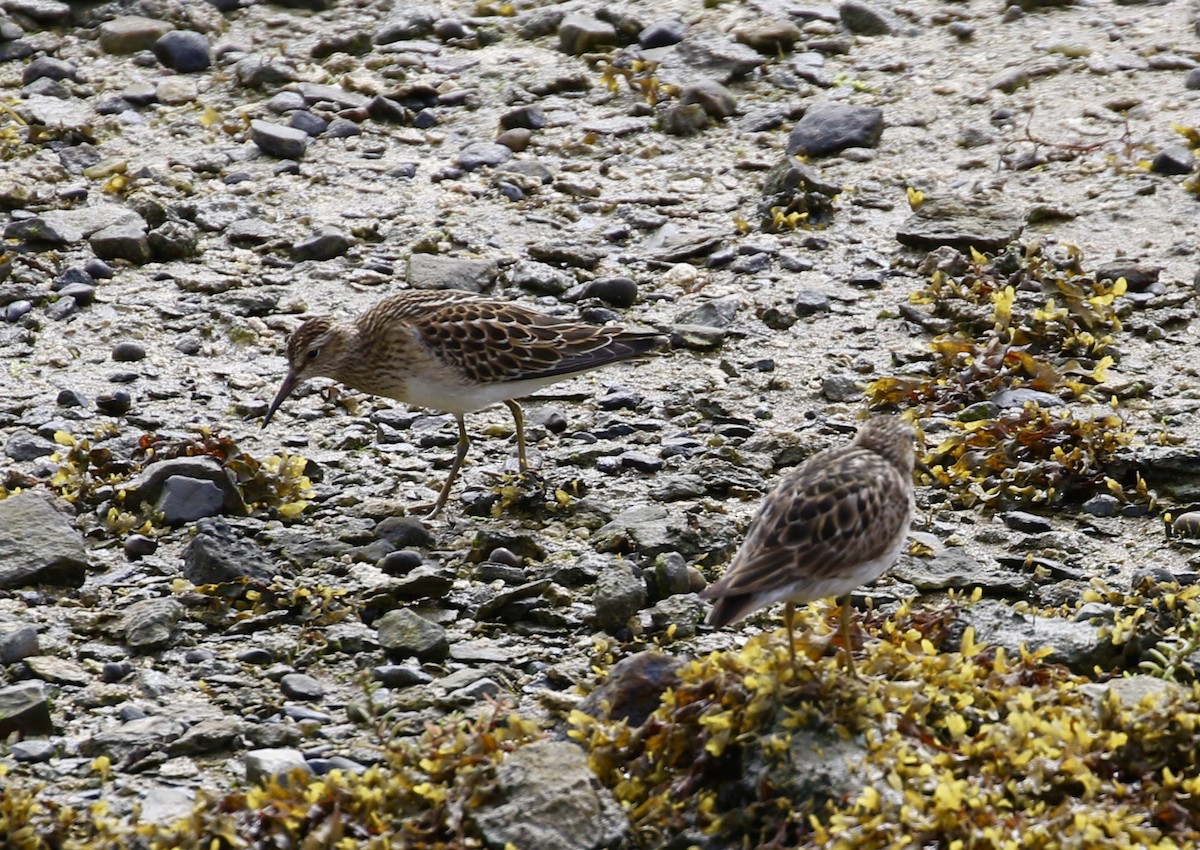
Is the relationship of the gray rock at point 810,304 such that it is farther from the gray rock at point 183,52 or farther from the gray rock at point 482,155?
the gray rock at point 183,52

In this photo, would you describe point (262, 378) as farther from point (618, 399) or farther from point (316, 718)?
point (316, 718)

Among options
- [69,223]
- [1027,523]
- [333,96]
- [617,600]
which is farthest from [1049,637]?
[333,96]

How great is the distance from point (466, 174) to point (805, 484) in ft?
21.9

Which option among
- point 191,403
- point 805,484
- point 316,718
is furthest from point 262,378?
point 805,484

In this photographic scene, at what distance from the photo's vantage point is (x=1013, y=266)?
37.6 ft

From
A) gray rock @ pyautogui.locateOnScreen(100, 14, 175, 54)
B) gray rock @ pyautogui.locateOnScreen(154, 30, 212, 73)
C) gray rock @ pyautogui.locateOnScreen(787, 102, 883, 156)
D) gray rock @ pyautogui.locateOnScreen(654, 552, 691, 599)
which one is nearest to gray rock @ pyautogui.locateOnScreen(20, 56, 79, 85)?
gray rock @ pyautogui.locateOnScreen(100, 14, 175, 54)

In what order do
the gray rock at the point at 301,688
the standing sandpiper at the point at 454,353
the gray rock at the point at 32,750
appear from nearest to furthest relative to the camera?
the gray rock at the point at 32,750 → the gray rock at the point at 301,688 → the standing sandpiper at the point at 454,353

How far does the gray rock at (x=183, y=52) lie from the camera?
47.1 feet

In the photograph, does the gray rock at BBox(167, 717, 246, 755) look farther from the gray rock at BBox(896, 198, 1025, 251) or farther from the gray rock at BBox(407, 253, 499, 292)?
the gray rock at BBox(896, 198, 1025, 251)

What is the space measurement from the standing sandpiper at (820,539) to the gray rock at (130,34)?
950 cm

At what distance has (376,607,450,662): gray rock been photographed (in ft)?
25.6

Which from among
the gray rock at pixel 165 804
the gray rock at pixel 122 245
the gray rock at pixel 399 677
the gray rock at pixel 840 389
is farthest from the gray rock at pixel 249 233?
the gray rock at pixel 165 804

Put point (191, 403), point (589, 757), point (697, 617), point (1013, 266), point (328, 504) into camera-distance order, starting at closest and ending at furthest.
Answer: point (589, 757)
point (697, 617)
point (328, 504)
point (191, 403)
point (1013, 266)

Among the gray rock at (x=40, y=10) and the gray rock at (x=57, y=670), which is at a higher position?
the gray rock at (x=57, y=670)
